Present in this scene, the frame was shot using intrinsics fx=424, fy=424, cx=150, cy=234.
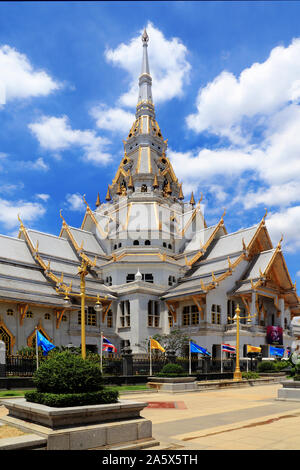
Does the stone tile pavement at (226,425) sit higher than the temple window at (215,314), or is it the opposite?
the temple window at (215,314)

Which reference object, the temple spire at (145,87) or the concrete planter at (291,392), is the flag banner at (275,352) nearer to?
the concrete planter at (291,392)

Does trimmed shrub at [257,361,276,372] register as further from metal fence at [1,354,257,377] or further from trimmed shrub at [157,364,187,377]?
trimmed shrub at [157,364,187,377]

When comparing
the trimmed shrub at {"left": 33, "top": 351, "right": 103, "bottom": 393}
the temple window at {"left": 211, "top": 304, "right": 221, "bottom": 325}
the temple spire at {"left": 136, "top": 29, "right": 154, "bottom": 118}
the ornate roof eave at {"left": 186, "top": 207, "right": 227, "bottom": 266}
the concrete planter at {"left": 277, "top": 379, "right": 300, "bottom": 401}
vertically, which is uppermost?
the temple spire at {"left": 136, "top": 29, "right": 154, "bottom": 118}

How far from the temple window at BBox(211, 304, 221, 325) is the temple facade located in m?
0.10

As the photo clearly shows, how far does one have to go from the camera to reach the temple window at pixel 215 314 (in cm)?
4015

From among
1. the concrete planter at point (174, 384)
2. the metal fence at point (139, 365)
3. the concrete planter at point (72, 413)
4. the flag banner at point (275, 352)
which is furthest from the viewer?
the flag banner at point (275, 352)

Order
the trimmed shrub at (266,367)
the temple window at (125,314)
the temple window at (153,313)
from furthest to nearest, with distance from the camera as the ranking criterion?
the temple window at (125,314)
the temple window at (153,313)
the trimmed shrub at (266,367)

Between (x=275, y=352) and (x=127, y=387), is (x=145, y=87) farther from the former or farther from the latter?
(x=127, y=387)

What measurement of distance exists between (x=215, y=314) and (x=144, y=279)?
30.5 feet

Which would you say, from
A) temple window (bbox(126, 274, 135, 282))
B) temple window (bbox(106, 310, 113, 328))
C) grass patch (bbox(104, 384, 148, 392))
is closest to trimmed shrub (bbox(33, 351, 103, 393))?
grass patch (bbox(104, 384, 148, 392))

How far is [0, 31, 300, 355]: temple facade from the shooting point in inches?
1495

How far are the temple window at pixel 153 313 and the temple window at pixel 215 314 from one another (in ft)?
18.5

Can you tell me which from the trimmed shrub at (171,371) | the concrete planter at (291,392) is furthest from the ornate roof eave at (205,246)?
the concrete planter at (291,392)
